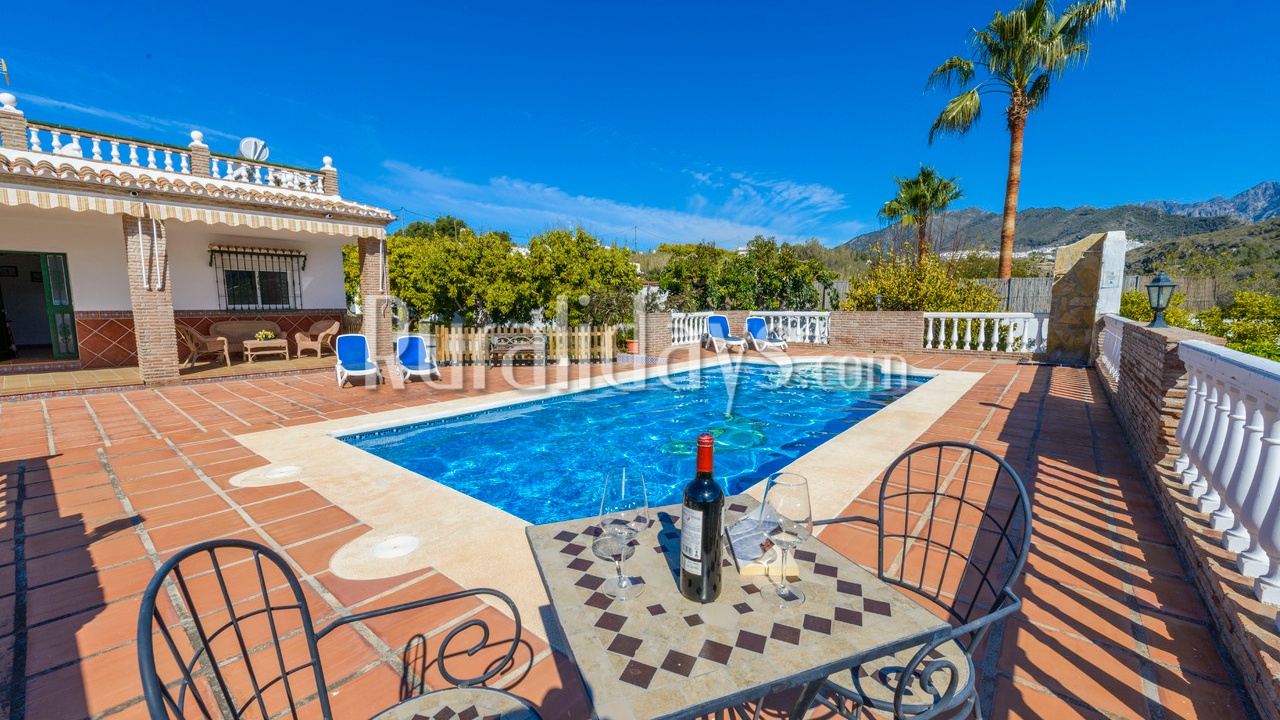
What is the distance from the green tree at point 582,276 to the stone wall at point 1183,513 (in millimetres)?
8767

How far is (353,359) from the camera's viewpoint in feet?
27.1

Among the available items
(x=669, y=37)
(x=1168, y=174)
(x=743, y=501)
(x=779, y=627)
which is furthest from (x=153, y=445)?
(x=1168, y=174)

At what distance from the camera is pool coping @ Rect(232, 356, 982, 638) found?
2.62 m

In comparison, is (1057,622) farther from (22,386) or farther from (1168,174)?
(1168,174)

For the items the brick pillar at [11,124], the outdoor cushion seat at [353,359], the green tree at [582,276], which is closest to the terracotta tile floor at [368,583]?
the outdoor cushion seat at [353,359]

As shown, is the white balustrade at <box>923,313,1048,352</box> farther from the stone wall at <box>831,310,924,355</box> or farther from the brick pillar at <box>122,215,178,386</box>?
the brick pillar at <box>122,215,178,386</box>

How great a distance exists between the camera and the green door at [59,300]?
9.37m

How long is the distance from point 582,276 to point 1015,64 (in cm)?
1357

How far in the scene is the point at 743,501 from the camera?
74.3 inches

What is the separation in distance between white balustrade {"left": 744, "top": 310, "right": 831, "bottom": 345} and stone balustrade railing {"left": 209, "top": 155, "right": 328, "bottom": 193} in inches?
451

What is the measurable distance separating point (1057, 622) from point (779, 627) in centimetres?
178

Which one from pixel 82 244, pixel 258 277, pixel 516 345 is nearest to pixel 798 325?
pixel 516 345

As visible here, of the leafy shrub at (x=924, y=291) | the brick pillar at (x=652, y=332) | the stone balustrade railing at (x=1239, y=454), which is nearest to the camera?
the stone balustrade railing at (x=1239, y=454)

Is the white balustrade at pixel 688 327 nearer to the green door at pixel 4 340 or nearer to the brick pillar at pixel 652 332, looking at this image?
the brick pillar at pixel 652 332
